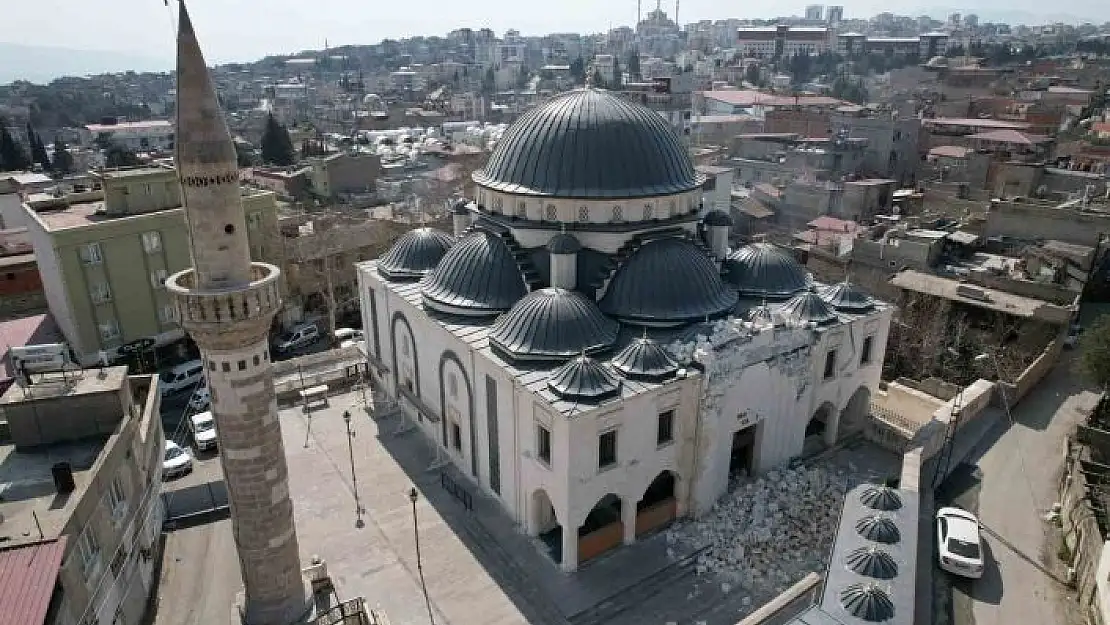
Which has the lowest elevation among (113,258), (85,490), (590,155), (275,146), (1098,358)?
(1098,358)

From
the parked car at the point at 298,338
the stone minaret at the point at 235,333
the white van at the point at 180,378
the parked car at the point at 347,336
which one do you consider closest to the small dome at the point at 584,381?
the stone minaret at the point at 235,333

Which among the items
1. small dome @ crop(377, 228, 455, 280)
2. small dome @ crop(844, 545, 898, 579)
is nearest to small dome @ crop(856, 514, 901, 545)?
small dome @ crop(844, 545, 898, 579)

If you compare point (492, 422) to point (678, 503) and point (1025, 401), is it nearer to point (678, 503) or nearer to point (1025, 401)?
point (678, 503)

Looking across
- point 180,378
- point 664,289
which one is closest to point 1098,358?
point 664,289

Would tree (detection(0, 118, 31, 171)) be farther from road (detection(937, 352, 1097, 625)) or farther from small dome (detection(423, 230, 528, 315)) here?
road (detection(937, 352, 1097, 625))

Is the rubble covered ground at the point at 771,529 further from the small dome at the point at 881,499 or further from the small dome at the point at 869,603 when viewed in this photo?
the small dome at the point at 869,603

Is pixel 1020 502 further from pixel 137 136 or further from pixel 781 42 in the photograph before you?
pixel 781 42

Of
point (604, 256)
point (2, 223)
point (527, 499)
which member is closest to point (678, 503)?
point (527, 499)
